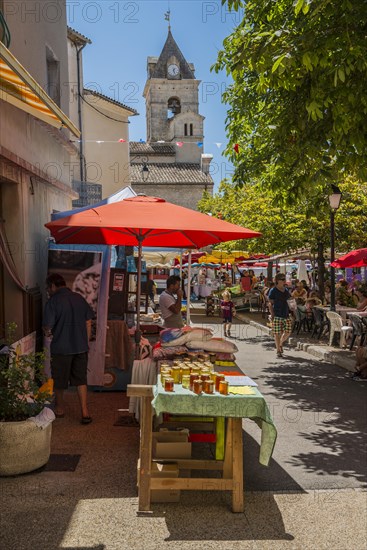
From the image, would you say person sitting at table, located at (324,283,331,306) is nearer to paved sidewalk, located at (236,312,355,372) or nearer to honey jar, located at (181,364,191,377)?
paved sidewalk, located at (236,312,355,372)

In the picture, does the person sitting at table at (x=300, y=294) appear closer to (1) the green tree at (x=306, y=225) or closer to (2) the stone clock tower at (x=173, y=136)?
(1) the green tree at (x=306, y=225)

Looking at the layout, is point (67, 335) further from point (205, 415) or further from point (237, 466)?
point (237, 466)

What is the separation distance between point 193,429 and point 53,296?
8.46 feet

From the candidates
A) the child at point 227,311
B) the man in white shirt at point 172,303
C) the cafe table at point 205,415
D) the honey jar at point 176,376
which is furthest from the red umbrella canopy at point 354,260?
the cafe table at point 205,415

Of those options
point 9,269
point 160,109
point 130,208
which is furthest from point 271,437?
point 160,109

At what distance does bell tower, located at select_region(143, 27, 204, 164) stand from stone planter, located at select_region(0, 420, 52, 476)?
68363 millimetres

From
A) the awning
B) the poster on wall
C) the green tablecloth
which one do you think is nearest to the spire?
the poster on wall

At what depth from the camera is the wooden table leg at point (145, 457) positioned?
16.6ft

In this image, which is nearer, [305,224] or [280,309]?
[280,309]

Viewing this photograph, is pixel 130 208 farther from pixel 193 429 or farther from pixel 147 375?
pixel 193 429

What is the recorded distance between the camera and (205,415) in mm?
5039

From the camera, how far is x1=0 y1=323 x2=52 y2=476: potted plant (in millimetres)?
5609

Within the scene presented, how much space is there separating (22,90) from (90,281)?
3994 mm

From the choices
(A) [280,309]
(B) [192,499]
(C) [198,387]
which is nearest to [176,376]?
(C) [198,387]
